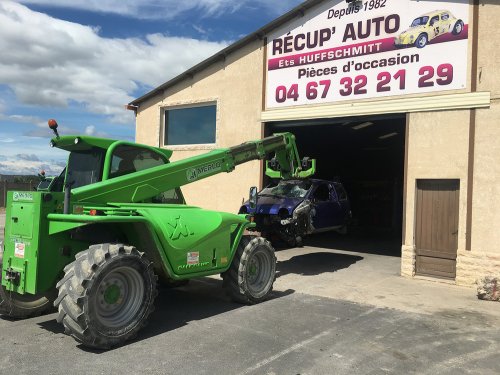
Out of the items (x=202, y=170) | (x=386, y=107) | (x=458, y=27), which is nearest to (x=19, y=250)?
(x=202, y=170)

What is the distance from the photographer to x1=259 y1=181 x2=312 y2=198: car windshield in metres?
11.8

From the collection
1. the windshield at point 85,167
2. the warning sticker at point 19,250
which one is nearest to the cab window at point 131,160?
the windshield at point 85,167

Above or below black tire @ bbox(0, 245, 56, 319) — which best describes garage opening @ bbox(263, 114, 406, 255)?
above

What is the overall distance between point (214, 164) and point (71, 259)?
3.12 metres

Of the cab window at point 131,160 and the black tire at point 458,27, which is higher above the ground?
the black tire at point 458,27

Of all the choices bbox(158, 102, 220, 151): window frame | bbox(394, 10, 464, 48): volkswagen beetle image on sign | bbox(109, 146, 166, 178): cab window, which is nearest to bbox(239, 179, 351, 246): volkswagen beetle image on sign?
bbox(109, 146, 166, 178): cab window

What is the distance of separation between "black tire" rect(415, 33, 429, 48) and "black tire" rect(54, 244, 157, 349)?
822 cm

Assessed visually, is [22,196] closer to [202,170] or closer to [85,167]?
[85,167]

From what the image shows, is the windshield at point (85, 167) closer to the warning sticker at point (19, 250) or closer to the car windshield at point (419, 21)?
the warning sticker at point (19, 250)

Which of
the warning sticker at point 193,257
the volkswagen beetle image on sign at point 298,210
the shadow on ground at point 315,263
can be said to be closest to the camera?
the warning sticker at point 193,257

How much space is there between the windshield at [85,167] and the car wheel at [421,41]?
7.72m

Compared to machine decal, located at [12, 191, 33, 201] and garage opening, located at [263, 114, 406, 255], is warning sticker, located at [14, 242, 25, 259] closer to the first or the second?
machine decal, located at [12, 191, 33, 201]

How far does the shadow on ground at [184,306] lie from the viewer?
619cm

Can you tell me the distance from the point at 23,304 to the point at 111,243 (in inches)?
71.2
